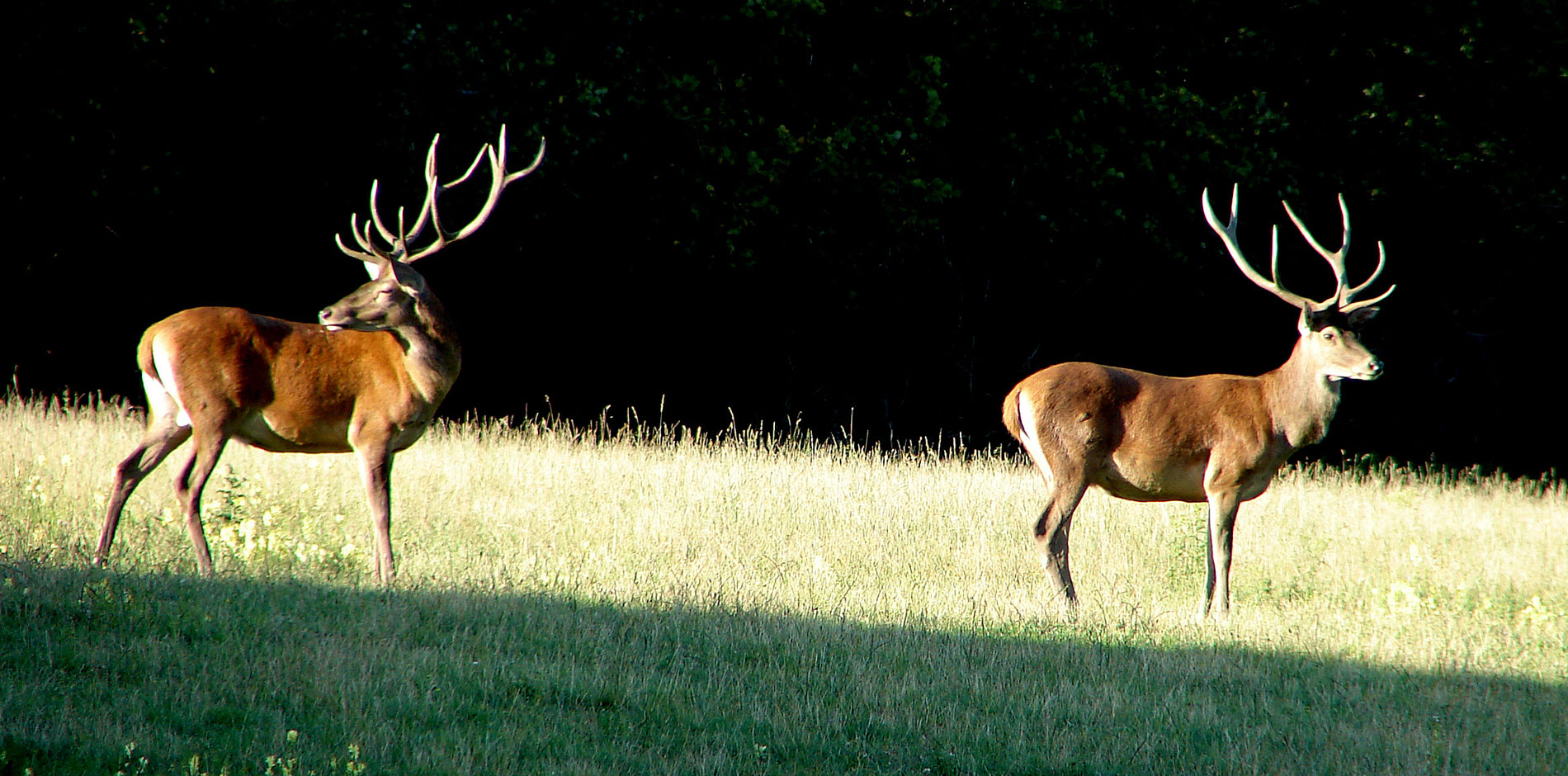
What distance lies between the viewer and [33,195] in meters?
12.0

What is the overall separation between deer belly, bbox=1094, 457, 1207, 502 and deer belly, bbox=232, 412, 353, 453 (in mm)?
4394

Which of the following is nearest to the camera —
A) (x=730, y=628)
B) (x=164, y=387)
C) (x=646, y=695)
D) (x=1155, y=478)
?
(x=646, y=695)

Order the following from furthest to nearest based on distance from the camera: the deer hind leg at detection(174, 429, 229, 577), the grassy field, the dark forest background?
the dark forest background < the deer hind leg at detection(174, 429, 229, 577) < the grassy field

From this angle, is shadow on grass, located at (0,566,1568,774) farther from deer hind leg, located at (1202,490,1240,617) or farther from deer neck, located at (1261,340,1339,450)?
deer neck, located at (1261,340,1339,450)

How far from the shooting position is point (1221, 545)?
7.51 meters

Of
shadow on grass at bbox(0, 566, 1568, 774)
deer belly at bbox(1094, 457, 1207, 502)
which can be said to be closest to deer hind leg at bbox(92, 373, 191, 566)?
shadow on grass at bbox(0, 566, 1568, 774)

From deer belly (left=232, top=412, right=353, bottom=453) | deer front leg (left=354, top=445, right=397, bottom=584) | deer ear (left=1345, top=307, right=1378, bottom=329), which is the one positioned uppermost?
Result: deer ear (left=1345, top=307, right=1378, bottom=329)

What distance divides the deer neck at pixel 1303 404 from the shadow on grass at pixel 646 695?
5.26 feet

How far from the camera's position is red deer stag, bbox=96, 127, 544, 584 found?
6.72 m

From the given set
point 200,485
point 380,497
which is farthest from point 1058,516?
point 200,485

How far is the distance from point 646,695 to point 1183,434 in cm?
394

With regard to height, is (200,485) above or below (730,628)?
above

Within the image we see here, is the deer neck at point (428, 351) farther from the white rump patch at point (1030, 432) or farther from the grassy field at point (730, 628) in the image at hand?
the white rump patch at point (1030, 432)

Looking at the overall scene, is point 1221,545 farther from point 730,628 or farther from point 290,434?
point 290,434
